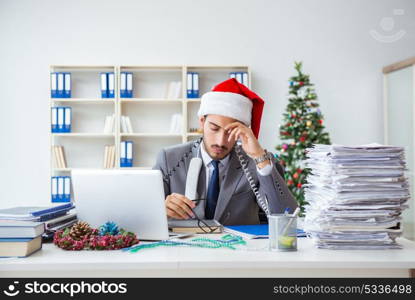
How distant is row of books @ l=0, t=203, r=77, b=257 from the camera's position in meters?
1.52

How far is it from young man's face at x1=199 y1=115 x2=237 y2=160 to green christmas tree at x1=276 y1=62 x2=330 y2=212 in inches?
104

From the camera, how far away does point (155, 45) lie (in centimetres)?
550

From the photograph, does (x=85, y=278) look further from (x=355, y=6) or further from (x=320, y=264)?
(x=355, y=6)

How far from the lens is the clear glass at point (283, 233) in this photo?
1577 millimetres

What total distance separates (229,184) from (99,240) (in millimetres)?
962

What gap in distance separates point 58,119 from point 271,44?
7.95 ft

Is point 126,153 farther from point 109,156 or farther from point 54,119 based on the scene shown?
point 54,119

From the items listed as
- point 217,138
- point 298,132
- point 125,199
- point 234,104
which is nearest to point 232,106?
point 234,104

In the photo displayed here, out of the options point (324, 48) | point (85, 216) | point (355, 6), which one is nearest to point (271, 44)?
point (324, 48)

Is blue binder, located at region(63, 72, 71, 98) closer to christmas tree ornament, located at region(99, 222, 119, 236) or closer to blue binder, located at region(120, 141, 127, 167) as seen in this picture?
blue binder, located at region(120, 141, 127, 167)

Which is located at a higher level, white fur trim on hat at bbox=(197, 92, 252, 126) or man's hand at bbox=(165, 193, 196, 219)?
white fur trim on hat at bbox=(197, 92, 252, 126)

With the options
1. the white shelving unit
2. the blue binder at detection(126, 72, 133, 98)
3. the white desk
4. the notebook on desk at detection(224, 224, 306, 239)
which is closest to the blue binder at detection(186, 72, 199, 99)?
the blue binder at detection(126, 72, 133, 98)

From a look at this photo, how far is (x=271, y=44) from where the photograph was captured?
5539 millimetres

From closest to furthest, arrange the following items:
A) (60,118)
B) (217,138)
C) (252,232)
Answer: (252,232) < (217,138) < (60,118)
